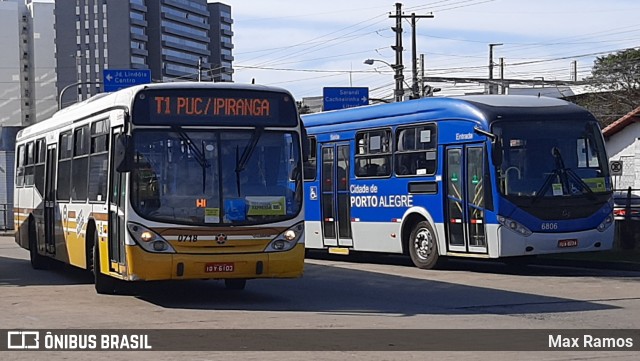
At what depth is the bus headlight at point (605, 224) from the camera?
67.5 feet

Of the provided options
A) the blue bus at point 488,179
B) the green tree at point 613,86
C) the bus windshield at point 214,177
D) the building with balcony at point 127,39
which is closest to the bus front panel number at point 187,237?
the bus windshield at point 214,177

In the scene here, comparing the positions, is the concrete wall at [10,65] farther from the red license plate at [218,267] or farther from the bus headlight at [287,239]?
the red license plate at [218,267]

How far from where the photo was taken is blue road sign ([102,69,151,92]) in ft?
150

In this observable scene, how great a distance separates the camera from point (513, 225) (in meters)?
19.9

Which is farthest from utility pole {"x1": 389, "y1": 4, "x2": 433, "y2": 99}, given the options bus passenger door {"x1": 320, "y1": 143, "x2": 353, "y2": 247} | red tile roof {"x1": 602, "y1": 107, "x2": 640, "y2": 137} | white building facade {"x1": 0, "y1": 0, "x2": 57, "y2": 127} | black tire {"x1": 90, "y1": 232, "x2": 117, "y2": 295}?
white building facade {"x1": 0, "y1": 0, "x2": 57, "y2": 127}

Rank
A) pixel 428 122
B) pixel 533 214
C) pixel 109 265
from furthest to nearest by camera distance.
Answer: pixel 428 122 → pixel 533 214 → pixel 109 265

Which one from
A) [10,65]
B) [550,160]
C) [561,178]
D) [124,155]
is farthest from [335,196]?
[10,65]

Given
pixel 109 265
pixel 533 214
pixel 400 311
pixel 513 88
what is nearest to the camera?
pixel 400 311

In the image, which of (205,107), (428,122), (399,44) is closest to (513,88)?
(399,44)

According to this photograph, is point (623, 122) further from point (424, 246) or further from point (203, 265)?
point (203, 265)

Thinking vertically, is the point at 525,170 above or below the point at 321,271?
above

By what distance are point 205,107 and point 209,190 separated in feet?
4.10

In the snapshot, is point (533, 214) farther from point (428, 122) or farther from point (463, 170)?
point (428, 122)

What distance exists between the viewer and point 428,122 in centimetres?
2197
